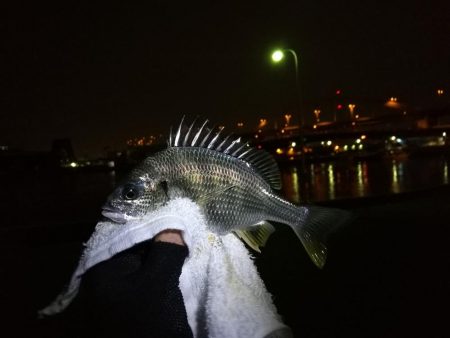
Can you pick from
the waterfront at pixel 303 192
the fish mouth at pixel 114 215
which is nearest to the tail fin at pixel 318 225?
the fish mouth at pixel 114 215

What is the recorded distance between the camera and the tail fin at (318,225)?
7.26 feet

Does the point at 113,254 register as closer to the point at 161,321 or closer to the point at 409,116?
the point at 161,321

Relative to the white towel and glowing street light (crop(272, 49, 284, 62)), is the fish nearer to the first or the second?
the white towel

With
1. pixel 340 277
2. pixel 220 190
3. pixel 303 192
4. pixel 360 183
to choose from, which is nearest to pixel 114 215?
pixel 220 190

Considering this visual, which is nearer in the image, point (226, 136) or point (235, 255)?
point (235, 255)

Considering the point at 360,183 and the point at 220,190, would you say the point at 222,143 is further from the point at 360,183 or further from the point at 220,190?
the point at 360,183

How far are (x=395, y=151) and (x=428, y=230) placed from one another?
2448 inches

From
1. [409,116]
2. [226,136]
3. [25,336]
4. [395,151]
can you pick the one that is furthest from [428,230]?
[409,116]

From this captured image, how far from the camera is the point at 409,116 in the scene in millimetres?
82188

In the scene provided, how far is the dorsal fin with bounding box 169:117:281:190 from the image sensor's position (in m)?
2.00

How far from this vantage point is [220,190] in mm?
1874

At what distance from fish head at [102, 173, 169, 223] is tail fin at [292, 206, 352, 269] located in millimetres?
840

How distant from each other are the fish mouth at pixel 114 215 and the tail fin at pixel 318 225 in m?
0.96

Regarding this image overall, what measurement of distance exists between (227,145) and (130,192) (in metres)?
0.56
